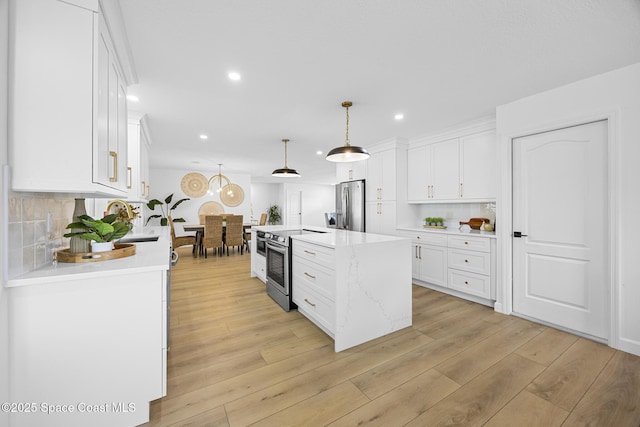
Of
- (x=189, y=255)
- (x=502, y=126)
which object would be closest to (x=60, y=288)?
(x=502, y=126)

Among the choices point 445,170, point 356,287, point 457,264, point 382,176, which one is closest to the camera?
point 356,287

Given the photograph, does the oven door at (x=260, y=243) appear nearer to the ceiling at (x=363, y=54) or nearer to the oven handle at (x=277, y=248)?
the oven handle at (x=277, y=248)

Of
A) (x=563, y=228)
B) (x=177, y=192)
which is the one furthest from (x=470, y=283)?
(x=177, y=192)

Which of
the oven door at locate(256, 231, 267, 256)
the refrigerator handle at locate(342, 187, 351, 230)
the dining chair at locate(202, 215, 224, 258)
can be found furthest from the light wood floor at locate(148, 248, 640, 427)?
the dining chair at locate(202, 215, 224, 258)

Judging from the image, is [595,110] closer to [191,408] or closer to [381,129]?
[381,129]

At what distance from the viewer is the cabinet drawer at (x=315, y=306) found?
2.21 metres

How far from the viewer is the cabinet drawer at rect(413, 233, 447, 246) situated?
360 cm

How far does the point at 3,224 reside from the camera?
1.08 m

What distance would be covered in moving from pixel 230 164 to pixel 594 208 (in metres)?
6.92

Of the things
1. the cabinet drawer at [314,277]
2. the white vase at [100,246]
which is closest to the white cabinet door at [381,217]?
the cabinet drawer at [314,277]

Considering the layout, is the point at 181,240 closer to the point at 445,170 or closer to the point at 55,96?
the point at 55,96

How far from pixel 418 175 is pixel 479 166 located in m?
0.97

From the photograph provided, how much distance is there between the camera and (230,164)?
7.00m

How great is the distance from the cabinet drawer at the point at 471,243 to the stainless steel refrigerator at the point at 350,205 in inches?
70.6
